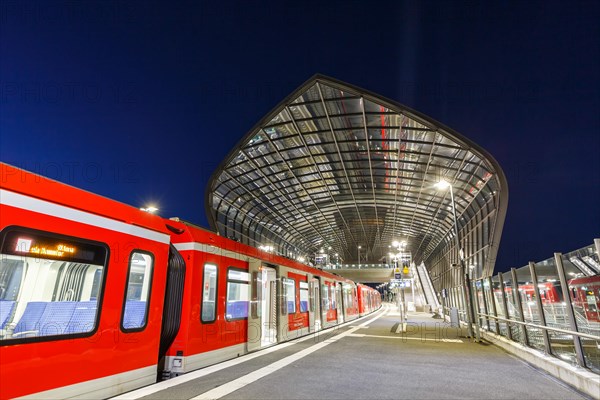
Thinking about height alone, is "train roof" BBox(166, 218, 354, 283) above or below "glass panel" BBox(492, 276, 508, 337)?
above

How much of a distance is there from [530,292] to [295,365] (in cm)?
537

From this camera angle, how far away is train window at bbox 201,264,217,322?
6.43 metres

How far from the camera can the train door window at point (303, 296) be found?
41.3ft

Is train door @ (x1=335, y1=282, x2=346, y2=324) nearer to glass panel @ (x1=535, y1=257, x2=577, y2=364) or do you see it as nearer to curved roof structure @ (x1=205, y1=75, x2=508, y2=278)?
curved roof structure @ (x1=205, y1=75, x2=508, y2=278)

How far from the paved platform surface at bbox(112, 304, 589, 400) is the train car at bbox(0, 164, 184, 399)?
2.24ft

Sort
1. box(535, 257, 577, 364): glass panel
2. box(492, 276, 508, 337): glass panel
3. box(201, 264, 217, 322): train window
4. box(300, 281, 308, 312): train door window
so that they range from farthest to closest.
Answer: box(300, 281, 308, 312): train door window
box(492, 276, 508, 337): glass panel
box(201, 264, 217, 322): train window
box(535, 257, 577, 364): glass panel

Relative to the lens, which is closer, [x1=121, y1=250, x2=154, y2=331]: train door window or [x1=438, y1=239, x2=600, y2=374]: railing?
[x1=121, y1=250, x2=154, y2=331]: train door window

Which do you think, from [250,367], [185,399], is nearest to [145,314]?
[185,399]

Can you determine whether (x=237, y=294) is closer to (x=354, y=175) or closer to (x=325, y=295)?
(x=325, y=295)

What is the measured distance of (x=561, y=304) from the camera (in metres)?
5.59

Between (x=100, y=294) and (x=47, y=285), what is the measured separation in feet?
2.25

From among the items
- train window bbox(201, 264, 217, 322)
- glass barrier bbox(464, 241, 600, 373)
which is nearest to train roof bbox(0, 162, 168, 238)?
train window bbox(201, 264, 217, 322)

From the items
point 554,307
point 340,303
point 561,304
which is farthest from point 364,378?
point 340,303

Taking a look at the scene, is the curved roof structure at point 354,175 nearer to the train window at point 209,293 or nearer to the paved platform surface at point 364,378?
the train window at point 209,293
